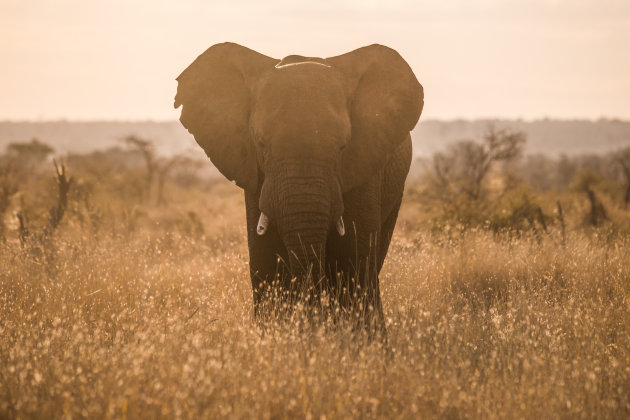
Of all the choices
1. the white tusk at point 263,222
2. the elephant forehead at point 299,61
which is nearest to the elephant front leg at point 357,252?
the white tusk at point 263,222

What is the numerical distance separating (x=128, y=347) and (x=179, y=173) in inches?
1836

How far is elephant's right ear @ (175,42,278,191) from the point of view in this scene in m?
6.64

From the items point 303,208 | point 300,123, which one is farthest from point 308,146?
point 303,208

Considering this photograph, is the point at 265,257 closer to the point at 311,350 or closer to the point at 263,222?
the point at 263,222

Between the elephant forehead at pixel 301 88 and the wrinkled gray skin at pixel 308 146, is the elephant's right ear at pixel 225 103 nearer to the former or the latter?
the wrinkled gray skin at pixel 308 146

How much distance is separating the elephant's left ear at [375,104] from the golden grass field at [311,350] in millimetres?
1381

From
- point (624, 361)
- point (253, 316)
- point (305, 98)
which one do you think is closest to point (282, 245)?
point (253, 316)

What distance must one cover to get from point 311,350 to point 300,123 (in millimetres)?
1754

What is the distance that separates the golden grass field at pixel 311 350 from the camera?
14.7 feet

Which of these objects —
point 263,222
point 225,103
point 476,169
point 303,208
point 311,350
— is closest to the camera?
point 311,350

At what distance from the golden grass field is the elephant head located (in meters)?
0.95

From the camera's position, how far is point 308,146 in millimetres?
5945

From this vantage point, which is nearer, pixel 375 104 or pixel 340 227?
pixel 340 227

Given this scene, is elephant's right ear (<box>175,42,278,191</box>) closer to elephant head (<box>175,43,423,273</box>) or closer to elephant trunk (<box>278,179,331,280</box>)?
elephant head (<box>175,43,423,273</box>)
